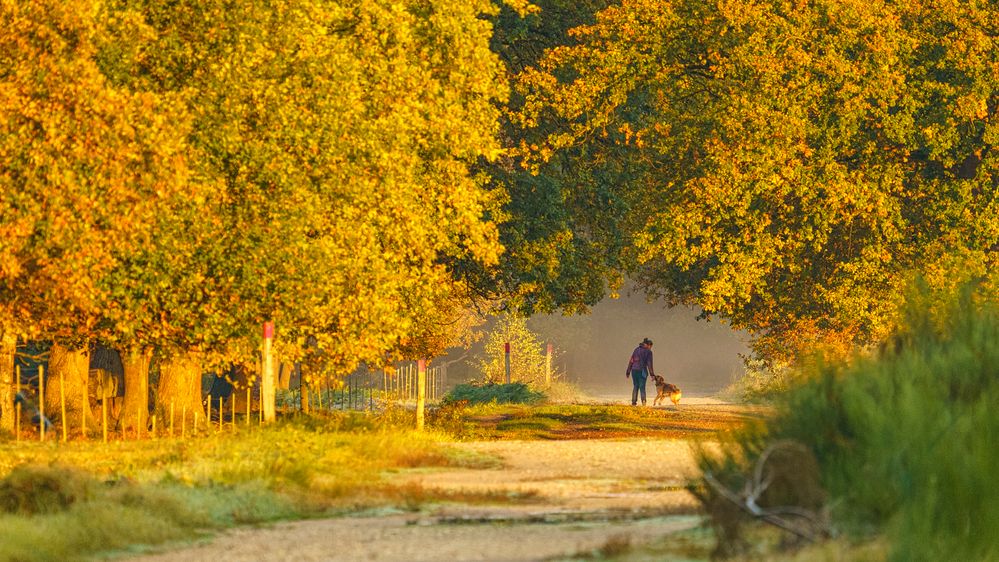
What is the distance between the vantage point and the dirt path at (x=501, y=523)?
42.9 ft

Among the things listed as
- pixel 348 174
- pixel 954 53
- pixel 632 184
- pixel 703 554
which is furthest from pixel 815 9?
pixel 703 554

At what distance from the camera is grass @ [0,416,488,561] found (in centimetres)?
1416

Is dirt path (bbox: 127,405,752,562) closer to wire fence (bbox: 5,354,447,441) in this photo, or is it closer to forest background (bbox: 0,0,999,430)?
forest background (bbox: 0,0,999,430)

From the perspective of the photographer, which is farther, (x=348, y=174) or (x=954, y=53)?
(x=954, y=53)

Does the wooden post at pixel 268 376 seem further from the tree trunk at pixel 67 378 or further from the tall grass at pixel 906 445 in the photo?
the tall grass at pixel 906 445

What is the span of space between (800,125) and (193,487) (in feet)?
67.0

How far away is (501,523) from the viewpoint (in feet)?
48.1

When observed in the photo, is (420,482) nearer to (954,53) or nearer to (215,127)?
(215,127)

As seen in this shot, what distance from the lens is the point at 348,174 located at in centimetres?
2611

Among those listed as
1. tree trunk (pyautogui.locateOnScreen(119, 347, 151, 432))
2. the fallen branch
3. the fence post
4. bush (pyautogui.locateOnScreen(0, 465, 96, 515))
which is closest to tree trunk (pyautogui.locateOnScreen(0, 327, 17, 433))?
tree trunk (pyautogui.locateOnScreen(119, 347, 151, 432))

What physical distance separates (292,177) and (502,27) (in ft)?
45.5

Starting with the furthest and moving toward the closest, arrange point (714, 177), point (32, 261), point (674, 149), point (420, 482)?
point (674, 149)
point (714, 177)
point (32, 261)
point (420, 482)

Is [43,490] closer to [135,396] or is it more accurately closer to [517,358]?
[135,396]

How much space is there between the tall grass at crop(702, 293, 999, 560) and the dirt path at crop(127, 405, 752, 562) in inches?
50.2
